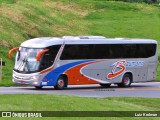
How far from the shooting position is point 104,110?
19.4 metres

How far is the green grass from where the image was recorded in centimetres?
5247

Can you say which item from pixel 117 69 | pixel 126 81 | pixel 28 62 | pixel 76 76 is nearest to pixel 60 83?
pixel 76 76

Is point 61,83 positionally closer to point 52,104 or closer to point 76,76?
point 76,76

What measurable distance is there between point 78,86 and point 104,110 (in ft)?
69.2

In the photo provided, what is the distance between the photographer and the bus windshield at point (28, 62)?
34.9 m

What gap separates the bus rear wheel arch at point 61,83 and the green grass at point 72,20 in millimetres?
7549

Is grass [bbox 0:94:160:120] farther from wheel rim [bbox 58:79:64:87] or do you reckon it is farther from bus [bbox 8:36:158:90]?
wheel rim [bbox 58:79:64:87]

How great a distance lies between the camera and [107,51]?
38406 millimetres

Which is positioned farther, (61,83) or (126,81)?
(126,81)

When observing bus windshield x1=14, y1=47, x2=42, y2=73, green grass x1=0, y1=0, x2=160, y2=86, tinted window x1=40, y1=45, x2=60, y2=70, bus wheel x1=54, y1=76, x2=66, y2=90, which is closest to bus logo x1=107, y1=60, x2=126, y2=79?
bus wheel x1=54, y1=76, x2=66, y2=90

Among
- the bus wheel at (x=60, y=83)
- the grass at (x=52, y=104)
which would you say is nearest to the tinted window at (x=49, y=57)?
the bus wheel at (x=60, y=83)

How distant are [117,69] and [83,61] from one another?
2.99 m

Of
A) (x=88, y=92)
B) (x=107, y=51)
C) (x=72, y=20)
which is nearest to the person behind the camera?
(x=88, y=92)

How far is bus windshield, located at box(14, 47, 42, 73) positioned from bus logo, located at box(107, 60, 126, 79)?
5.64 metres
